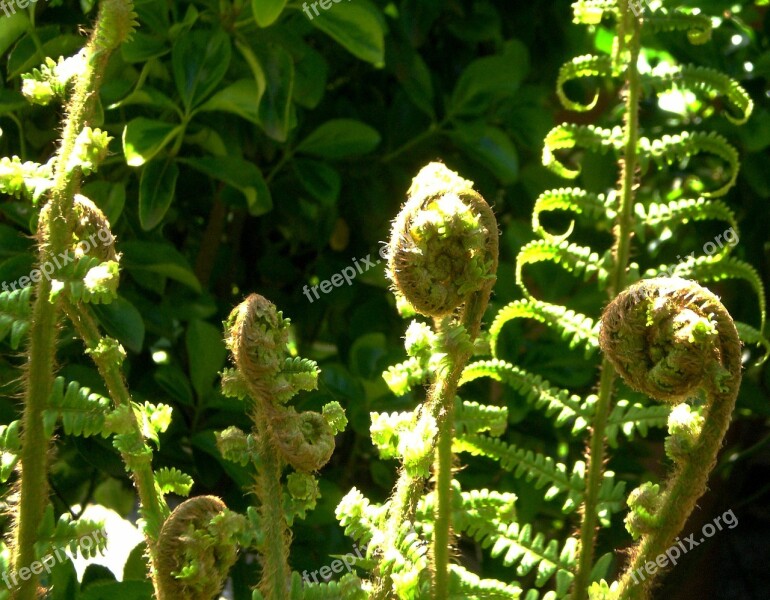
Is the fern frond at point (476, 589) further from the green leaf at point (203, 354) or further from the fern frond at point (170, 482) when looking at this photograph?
the green leaf at point (203, 354)

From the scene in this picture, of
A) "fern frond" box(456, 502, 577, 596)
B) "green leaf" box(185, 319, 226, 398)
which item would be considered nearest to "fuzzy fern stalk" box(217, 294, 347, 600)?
"fern frond" box(456, 502, 577, 596)

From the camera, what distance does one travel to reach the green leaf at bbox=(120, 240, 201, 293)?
0.89m

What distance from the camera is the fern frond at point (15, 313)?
19.6 inches

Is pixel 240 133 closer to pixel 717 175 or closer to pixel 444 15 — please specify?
pixel 444 15

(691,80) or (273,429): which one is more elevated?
(691,80)

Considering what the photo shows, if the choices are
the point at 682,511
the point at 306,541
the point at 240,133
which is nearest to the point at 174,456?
the point at 306,541

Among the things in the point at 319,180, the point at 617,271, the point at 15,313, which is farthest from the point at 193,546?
the point at 319,180

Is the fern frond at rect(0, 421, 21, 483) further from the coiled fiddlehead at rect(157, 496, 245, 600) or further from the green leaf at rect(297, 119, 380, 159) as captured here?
the green leaf at rect(297, 119, 380, 159)

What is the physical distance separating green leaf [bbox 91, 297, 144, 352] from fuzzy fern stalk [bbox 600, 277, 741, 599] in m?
0.44

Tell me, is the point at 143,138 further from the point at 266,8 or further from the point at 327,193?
the point at 327,193

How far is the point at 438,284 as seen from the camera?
48 cm

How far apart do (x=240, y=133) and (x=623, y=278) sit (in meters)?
0.49

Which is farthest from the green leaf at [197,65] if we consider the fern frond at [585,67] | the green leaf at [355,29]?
the fern frond at [585,67]

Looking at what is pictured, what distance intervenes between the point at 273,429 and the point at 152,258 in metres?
0.45
